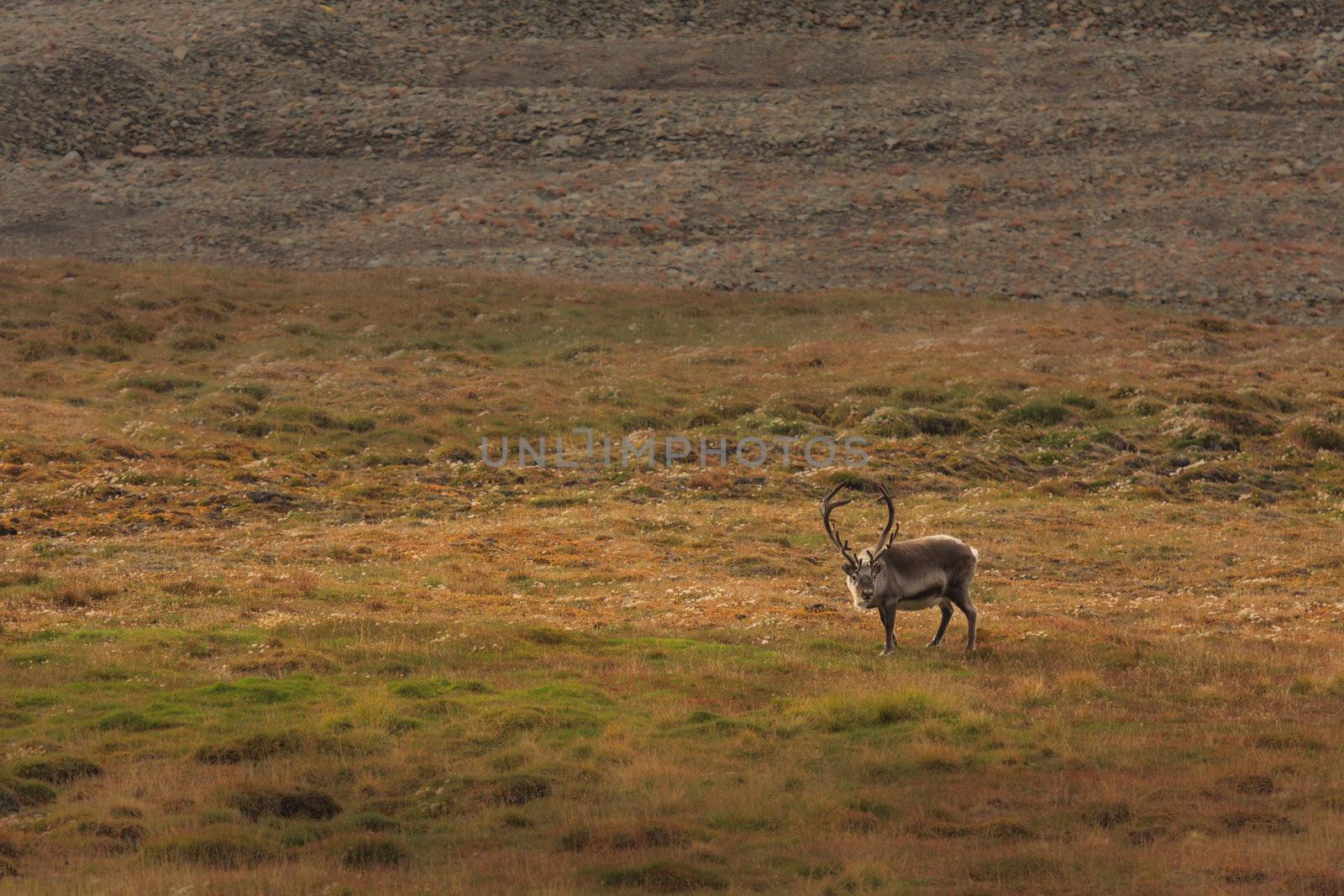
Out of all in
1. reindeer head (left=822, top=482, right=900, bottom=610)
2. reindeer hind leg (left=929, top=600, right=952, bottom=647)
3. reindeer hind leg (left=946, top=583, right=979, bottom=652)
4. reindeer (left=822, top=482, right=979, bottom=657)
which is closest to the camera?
reindeer head (left=822, top=482, right=900, bottom=610)

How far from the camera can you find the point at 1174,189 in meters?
74.6

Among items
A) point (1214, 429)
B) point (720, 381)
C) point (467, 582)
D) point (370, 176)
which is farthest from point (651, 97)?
point (467, 582)

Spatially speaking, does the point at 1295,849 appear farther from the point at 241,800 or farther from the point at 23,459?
the point at 23,459

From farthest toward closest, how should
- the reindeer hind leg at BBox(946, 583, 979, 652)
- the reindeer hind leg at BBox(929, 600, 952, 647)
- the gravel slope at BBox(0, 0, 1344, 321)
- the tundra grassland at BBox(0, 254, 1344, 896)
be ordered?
1. the gravel slope at BBox(0, 0, 1344, 321)
2. the reindeer hind leg at BBox(929, 600, 952, 647)
3. the reindeer hind leg at BBox(946, 583, 979, 652)
4. the tundra grassland at BBox(0, 254, 1344, 896)

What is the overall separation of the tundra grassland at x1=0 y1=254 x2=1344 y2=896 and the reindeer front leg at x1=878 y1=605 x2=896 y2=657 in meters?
0.42

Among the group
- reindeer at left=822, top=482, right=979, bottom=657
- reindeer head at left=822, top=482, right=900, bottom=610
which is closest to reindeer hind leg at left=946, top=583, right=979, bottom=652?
reindeer at left=822, top=482, right=979, bottom=657

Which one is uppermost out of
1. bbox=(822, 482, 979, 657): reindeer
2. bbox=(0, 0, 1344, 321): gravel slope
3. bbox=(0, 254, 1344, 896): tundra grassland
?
bbox=(0, 0, 1344, 321): gravel slope

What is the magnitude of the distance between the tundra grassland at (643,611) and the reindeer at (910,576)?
900 millimetres

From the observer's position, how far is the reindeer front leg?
879 inches

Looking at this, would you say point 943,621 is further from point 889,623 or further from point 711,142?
point 711,142

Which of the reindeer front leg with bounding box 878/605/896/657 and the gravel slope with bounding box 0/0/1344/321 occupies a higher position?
the gravel slope with bounding box 0/0/1344/321

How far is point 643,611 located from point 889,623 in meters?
5.44

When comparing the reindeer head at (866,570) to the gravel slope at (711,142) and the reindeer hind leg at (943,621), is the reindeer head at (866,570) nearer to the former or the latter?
the reindeer hind leg at (943,621)

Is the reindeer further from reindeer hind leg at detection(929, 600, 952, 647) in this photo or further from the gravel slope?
the gravel slope
